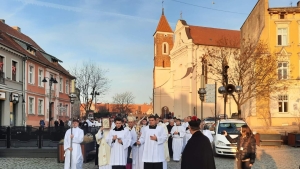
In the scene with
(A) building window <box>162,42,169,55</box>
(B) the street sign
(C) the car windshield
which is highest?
(A) building window <box>162,42,169,55</box>

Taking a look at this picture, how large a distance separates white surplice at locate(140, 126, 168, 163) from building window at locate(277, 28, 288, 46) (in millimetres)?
28024

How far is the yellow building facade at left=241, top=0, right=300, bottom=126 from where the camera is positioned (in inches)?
1321

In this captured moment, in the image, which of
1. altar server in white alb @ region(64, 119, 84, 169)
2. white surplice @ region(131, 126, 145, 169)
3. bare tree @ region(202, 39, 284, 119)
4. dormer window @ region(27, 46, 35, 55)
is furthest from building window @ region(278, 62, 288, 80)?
altar server in white alb @ region(64, 119, 84, 169)

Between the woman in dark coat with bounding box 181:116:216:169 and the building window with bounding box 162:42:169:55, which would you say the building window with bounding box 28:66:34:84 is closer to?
the woman in dark coat with bounding box 181:116:216:169

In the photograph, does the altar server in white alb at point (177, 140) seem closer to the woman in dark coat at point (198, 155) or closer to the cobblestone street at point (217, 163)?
the cobblestone street at point (217, 163)

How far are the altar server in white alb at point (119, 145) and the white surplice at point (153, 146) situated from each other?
64 centimetres

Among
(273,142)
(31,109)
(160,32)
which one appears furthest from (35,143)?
Result: (160,32)

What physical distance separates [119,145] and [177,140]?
670 cm

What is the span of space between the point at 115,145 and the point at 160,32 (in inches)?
2726

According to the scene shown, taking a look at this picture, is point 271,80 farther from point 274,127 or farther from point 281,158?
point 281,158

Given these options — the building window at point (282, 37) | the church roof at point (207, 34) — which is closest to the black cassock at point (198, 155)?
the building window at point (282, 37)

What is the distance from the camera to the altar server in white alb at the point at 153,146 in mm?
9242

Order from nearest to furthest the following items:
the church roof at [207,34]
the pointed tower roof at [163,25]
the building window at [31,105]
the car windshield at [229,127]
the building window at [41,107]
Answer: the car windshield at [229,127] < the building window at [31,105] < the building window at [41,107] < the church roof at [207,34] < the pointed tower roof at [163,25]

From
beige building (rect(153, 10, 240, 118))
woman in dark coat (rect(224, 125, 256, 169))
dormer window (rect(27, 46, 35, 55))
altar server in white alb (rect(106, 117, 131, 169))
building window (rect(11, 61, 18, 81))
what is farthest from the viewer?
beige building (rect(153, 10, 240, 118))
